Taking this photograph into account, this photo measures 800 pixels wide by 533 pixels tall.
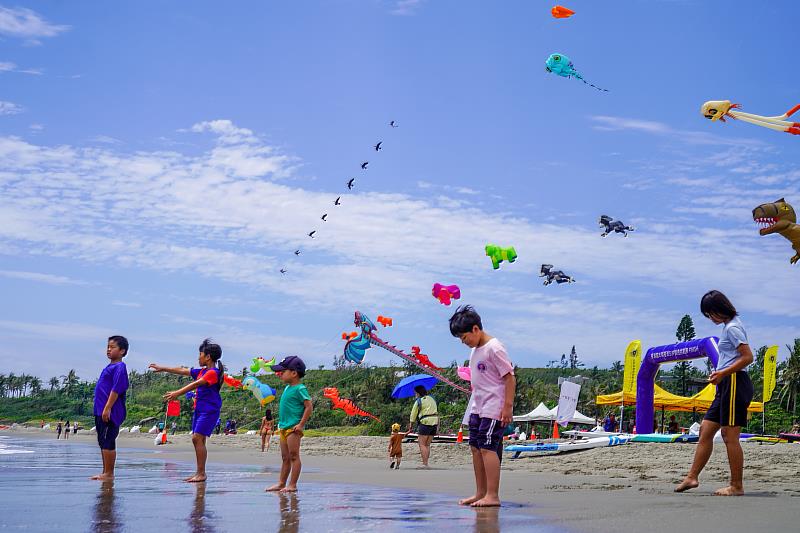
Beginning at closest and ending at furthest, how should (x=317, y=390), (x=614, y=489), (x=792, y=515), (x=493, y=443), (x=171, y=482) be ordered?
1. (x=792, y=515)
2. (x=493, y=443)
3. (x=614, y=489)
4. (x=171, y=482)
5. (x=317, y=390)

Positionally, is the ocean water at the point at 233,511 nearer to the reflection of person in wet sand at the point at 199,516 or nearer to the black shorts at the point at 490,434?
the reflection of person in wet sand at the point at 199,516

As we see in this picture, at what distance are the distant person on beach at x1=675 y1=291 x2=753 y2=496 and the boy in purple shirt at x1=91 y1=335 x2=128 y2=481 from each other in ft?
17.4

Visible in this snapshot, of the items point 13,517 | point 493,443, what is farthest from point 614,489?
point 13,517

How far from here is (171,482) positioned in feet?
26.1

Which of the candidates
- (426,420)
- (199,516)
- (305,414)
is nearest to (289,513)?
(199,516)

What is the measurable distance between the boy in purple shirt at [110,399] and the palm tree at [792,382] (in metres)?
55.1

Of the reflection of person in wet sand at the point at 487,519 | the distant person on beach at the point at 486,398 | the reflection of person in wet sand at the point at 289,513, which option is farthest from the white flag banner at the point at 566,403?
the reflection of person in wet sand at the point at 487,519

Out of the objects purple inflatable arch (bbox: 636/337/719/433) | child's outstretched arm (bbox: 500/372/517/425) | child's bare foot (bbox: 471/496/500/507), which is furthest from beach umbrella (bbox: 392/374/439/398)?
child's bare foot (bbox: 471/496/500/507)

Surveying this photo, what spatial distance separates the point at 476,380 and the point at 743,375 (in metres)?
2.23

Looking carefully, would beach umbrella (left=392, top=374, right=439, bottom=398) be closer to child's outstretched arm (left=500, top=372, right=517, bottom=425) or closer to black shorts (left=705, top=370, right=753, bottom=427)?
black shorts (left=705, top=370, right=753, bottom=427)

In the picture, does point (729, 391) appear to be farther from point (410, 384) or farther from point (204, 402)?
point (410, 384)

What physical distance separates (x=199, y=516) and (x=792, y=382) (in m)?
58.3

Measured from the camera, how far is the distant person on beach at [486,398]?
5570mm

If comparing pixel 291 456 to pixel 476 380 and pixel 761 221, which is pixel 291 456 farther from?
pixel 761 221
